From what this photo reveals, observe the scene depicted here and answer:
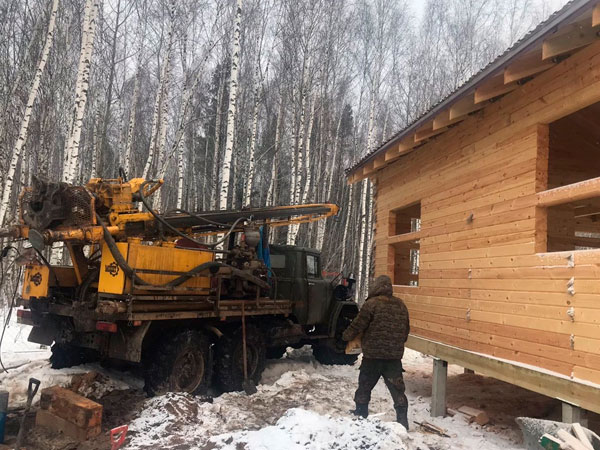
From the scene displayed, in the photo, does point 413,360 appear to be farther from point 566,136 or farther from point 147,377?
point 147,377

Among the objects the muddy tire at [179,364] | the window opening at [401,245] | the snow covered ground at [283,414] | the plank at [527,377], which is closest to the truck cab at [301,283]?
the snow covered ground at [283,414]

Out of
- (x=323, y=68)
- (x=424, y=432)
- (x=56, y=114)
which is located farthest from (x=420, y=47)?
(x=424, y=432)

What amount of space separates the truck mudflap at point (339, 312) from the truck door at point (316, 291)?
16cm

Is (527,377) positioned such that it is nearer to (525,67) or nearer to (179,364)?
(525,67)

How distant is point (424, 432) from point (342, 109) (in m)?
20.9

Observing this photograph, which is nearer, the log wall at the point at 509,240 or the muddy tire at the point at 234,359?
the log wall at the point at 509,240

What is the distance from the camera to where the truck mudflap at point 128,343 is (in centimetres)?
556

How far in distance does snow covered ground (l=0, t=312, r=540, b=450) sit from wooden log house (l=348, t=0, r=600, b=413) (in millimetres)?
963

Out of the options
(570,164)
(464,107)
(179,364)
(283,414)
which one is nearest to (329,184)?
(570,164)

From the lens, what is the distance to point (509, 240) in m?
5.44

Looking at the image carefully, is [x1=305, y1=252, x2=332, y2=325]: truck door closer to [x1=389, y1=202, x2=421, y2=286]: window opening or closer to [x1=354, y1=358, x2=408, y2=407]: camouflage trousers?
[x1=389, y1=202, x2=421, y2=286]: window opening

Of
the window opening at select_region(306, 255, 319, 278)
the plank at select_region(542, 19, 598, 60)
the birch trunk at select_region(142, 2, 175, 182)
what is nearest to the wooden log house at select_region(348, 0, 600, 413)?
the plank at select_region(542, 19, 598, 60)

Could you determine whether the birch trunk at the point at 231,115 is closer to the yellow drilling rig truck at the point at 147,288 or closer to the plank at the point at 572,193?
the yellow drilling rig truck at the point at 147,288

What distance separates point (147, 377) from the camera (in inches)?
234
